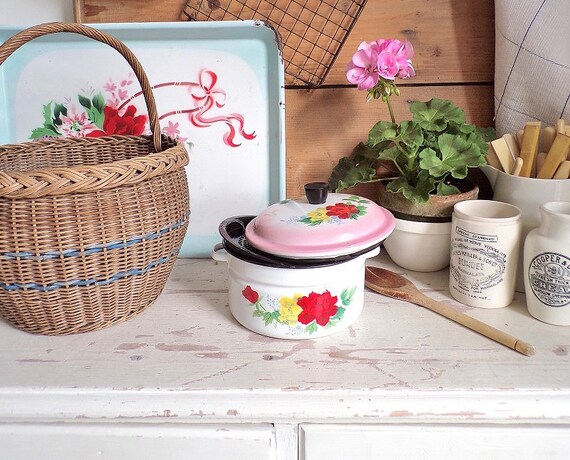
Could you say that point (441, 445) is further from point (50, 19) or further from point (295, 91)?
point (50, 19)

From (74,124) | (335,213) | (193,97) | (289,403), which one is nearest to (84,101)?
(74,124)

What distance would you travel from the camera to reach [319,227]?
595mm

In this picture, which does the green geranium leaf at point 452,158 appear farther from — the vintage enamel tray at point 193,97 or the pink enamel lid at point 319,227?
the vintage enamel tray at point 193,97

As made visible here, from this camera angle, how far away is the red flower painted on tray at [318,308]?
1.96ft

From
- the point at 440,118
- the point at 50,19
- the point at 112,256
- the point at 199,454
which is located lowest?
the point at 199,454

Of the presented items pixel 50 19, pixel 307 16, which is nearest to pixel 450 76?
pixel 307 16

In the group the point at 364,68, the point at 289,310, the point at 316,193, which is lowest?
the point at 289,310

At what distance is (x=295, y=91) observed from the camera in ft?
2.88

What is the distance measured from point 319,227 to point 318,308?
9 cm

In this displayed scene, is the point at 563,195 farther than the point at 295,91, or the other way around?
the point at 295,91

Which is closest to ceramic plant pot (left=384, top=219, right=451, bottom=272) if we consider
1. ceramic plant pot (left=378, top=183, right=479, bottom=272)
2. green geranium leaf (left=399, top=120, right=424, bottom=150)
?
ceramic plant pot (left=378, top=183, right=479, bottom=272)

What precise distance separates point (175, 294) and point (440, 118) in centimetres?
43

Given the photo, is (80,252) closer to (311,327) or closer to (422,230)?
(311,327)

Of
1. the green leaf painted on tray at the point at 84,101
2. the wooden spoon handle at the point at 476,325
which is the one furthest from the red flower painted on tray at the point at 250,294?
the green leaf painted on tray at the point at 84,101
